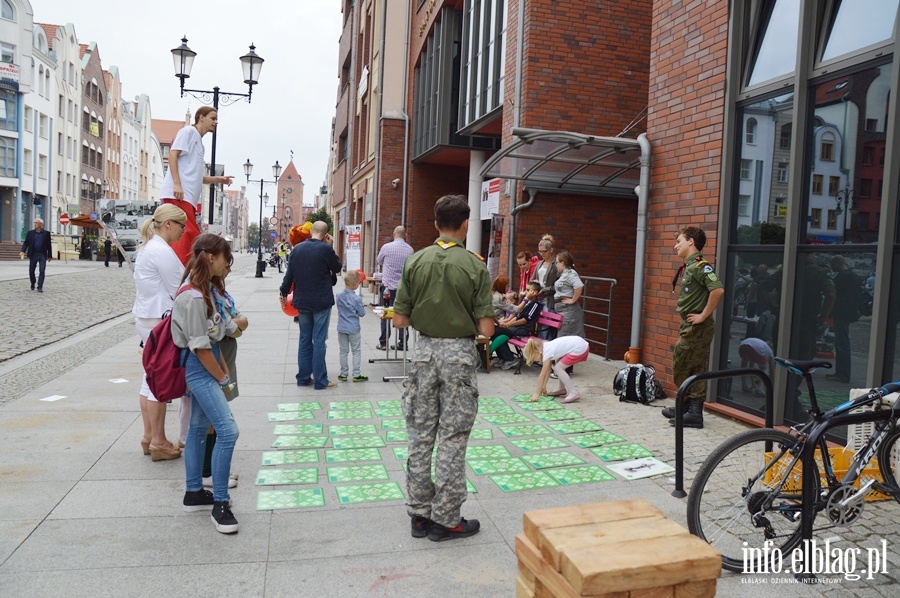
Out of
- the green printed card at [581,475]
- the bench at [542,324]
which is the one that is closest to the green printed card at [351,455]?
the green printed card at [581,475]

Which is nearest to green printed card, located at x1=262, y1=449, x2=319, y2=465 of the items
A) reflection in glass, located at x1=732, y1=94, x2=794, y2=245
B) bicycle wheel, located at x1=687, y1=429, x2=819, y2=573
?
bicycle wheel, located at x1=687, y1=429, x2=819, y2=573

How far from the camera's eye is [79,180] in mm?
60781

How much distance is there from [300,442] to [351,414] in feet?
3.66

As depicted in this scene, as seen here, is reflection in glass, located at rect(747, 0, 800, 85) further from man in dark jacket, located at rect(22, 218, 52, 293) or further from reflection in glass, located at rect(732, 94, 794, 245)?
man in dark jacket, located at rect(22, 218, 52, 293)

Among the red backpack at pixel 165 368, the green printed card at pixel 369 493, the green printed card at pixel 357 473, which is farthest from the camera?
the green printed card at pixel 357 473

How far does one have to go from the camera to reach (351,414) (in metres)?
7.10

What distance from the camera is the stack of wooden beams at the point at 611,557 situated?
2.31 m

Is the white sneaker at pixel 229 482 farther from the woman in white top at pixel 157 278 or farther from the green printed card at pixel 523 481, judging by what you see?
the green printed card at pixel 523 481

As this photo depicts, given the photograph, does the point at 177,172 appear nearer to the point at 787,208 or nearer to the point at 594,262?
the point at 787,208

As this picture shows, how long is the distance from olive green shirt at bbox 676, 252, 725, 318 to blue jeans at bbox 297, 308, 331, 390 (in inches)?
153

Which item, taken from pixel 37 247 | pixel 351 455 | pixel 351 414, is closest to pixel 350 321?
pixel 351 414

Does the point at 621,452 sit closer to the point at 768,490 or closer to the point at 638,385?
the point at 638,385

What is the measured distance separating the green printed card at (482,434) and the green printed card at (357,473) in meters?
1.11

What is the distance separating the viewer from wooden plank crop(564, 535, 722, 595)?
228 centimetres
